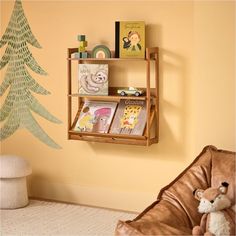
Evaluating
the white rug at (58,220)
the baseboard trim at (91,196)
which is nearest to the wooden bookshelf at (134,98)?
the baseboard trim at (91,196)

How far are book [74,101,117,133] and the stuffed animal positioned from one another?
162 centimetres

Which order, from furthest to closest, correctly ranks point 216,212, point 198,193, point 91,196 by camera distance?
point 91,196
point 198,193
point 216,212

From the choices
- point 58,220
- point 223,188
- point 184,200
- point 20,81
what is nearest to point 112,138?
point 58,220

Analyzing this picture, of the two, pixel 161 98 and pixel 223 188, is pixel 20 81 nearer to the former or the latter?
pixel 161 98

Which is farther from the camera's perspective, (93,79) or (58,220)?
(93,79)

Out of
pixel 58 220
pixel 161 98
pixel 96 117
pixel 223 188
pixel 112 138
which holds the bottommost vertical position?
pixel 58 220

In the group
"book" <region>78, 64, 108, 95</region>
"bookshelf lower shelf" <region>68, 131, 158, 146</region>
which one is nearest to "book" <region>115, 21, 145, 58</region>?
"book" <region>78, 64, 108, 95</region>

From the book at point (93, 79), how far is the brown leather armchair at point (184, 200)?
1.28 m

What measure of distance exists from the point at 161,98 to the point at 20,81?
4.78ft

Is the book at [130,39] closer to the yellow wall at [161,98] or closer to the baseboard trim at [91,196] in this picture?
the yellow wall at [161,98]

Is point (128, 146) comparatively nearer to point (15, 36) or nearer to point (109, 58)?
point (109, 58)

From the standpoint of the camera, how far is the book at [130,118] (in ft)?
15.0

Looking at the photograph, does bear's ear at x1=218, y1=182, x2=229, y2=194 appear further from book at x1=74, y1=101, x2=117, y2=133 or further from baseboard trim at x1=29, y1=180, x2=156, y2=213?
book at x1=74, y1=101, x2=117, y2=133

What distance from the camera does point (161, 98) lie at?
15.0 ft
